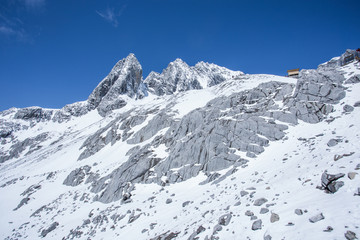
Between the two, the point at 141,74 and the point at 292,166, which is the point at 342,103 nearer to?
the point at 292,166

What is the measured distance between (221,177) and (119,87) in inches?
5102

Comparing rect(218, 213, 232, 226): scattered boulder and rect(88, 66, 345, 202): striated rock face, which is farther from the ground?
rect(88, 66, 345, 202): striated rock face

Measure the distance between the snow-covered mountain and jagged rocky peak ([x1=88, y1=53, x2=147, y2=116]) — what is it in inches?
2895

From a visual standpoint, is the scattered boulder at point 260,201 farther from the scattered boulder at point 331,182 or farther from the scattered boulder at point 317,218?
the scattered boulder at point 317,218

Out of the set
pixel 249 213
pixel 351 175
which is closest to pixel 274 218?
pixel 249 213

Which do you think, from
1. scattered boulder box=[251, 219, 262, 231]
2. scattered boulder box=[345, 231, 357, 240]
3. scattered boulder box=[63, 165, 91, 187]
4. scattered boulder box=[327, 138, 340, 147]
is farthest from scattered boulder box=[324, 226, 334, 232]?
scattered boulder box=[63, 165, 91, 187]

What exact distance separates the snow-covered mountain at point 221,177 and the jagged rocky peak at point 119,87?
241ft

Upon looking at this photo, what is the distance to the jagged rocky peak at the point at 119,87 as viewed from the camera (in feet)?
426

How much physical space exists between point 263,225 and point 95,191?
102 ft

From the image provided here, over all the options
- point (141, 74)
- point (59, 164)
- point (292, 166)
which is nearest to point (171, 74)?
point (141, 74)

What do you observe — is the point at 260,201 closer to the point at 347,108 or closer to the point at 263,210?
the point at 263,210

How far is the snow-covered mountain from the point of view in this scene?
12.1 meters

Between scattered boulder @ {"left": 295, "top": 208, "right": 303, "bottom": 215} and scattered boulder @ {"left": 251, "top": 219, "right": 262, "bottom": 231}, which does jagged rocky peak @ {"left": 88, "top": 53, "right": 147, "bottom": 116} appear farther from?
scattered boulder @ {"left": 295, "top": 208, "right": 303, "bottom": 215}

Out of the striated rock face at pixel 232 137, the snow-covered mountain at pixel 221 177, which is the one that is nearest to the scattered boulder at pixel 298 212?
the snow-covered mountain at pixel 221 177
